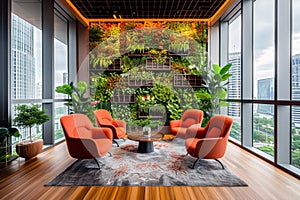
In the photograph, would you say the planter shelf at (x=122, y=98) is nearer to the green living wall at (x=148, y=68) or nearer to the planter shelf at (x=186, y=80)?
the green living wall at (x=148, y=68)

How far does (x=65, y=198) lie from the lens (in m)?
2.46

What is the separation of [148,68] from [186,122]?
2200 millimetres

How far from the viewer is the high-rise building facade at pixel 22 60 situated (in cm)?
395

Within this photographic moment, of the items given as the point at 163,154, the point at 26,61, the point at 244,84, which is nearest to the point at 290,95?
the point at 244,84

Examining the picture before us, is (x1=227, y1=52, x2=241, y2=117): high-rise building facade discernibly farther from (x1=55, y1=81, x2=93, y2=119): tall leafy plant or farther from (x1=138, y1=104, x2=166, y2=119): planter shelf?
(x1=55, y1=81, x2=93, y2=119): tall leafy plant

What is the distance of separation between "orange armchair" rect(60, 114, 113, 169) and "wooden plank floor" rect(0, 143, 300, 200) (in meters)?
0.52

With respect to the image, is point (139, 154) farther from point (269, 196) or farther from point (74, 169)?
point (269, 196)

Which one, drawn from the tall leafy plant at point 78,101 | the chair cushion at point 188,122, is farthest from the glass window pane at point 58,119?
the chair cushion at point 188,122

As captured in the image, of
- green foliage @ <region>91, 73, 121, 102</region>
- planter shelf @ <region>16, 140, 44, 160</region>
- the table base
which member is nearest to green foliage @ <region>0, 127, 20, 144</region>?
planter shelf @ <region>16, 140, 44, 160</region>

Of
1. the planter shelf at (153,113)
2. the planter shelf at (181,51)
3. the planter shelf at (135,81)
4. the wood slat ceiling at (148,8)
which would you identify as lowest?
the planter shelf at (153,113)

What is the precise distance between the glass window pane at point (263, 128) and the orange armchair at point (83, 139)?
→ 3.23 metres

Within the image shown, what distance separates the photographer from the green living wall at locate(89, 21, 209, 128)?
6.38 m

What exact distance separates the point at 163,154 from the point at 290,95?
2.66 metres

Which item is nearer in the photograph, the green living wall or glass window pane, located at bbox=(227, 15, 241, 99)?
glass window pane, located at bbox=(227, 15, 241, 99)
